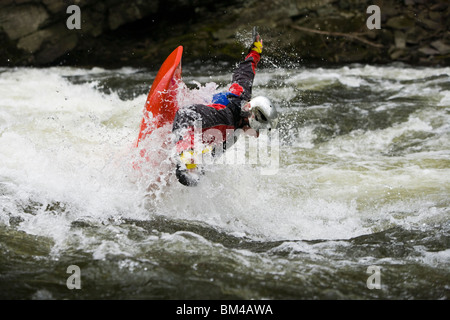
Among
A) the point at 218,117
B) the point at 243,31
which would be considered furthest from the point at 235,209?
the point at 243,31

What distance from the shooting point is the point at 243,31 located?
10.5m

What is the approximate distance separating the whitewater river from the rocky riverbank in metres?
3.36

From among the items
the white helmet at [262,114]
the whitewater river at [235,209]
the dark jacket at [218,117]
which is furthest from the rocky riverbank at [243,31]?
the white helmet at [262,114]

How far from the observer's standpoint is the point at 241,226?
3.88 metres

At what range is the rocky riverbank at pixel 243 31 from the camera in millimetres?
10453

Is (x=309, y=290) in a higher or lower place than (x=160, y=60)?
lower

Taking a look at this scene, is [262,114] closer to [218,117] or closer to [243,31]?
[218,117]

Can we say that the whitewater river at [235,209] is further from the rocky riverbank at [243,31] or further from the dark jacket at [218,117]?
the rocky riverbank at [243,31]

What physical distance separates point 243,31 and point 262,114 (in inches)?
274

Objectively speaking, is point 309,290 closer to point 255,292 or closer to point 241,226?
point 255,292

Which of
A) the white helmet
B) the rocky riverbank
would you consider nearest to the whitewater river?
the white helmet

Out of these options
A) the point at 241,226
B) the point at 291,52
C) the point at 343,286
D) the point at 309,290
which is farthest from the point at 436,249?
the point at 291,52

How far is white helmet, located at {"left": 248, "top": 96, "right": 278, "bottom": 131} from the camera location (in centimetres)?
399

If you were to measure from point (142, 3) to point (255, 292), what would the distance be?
9371 millimetres
